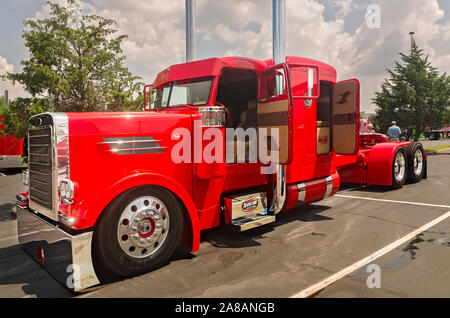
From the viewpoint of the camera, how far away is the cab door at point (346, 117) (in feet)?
19.2

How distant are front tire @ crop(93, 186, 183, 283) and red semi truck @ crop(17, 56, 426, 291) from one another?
0.01 metres

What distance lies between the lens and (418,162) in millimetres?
9250

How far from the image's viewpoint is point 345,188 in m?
8.72

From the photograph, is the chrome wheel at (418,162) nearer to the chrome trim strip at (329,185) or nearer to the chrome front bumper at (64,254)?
the chrome trim strip at (329,185)

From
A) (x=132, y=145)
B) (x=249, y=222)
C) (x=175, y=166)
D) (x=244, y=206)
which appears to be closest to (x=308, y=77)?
(x=244, y=206)

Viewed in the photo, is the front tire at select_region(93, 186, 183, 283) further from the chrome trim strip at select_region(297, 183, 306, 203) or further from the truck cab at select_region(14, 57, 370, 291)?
the chrome trim strip at select_region(297, 183, 306, 203)

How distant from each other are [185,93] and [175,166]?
1307 millimetres

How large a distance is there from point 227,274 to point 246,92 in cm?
289

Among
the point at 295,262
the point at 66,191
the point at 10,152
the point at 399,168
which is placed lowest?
the point at 295,262

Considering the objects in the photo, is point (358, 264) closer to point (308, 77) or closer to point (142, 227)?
point (142, 227)

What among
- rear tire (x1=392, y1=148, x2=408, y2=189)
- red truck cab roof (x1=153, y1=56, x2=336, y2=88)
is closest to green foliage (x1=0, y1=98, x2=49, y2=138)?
red truck cab roof (x1=153, y1=56, x2=336, y2=88)

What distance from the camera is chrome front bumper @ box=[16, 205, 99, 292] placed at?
3020mm

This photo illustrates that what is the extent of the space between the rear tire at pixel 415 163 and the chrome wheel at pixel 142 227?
25.3ft
